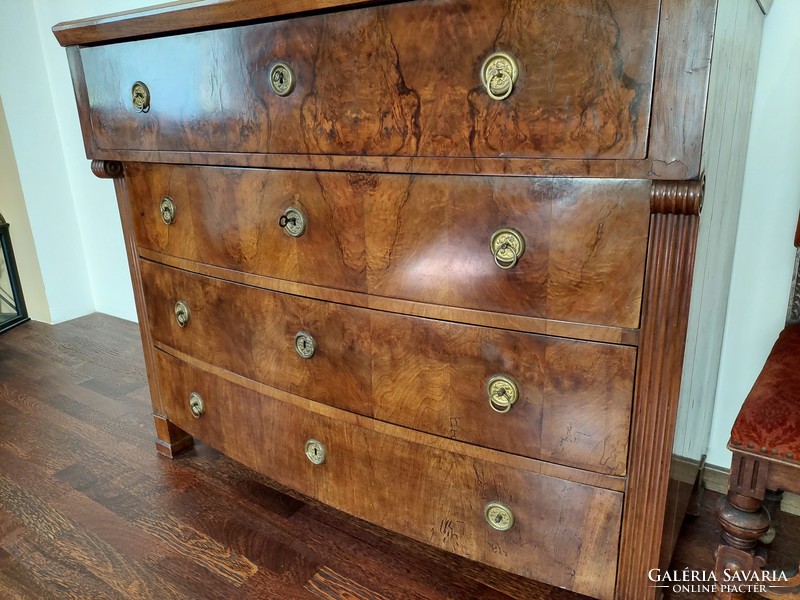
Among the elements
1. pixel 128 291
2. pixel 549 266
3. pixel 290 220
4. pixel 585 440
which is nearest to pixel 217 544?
pixel 290 220

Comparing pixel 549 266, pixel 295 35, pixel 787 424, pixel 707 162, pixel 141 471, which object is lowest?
pixel 141 471

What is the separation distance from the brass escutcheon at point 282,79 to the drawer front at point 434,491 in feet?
1.92

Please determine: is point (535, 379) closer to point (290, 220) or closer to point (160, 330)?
point (290, 220)

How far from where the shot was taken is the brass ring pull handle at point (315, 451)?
1.14 metres

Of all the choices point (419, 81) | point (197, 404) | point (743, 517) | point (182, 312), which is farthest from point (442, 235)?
point (197, 404)

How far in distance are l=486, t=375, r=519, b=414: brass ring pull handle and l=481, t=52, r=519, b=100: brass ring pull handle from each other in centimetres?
41

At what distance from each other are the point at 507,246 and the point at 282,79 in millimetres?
453

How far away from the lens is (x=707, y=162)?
0.74 metres

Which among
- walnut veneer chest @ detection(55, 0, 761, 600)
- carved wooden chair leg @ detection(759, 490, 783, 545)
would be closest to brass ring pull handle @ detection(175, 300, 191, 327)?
walnut veneer chest @ detection(55, 0, 761, 600)

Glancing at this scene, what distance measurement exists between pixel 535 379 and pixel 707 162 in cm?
37

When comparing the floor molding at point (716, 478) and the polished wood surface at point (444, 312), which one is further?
the floor molding at point (716, 478)

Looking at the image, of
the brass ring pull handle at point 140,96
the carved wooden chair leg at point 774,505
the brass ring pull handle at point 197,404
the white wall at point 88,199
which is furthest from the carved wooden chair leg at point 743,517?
the white wall at point 88,199

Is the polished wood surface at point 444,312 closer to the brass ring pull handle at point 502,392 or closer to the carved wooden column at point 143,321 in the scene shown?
the brass ring pull handle at point 502,392

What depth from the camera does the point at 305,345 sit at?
108 centimetres
